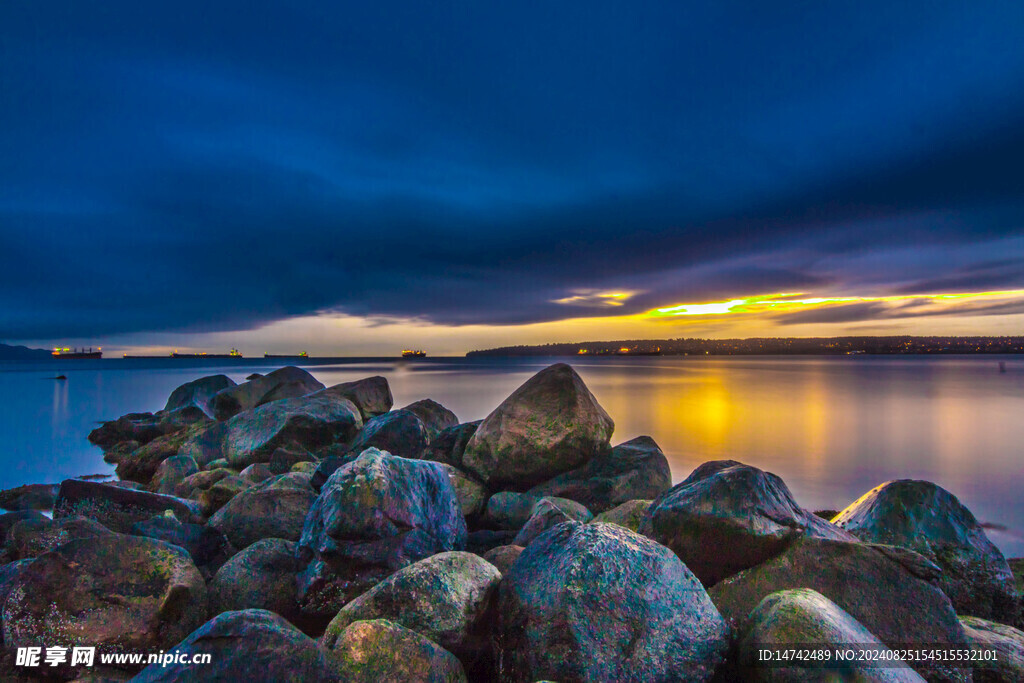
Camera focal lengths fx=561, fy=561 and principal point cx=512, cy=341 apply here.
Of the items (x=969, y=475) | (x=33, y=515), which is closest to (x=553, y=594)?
(x=33, y=515)

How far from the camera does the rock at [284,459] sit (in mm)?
10141

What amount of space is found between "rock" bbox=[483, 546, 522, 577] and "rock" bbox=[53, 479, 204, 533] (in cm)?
454

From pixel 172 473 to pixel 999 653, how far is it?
1179cm

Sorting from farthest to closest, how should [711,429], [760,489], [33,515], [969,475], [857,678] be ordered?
[711,429], [969,475], [33,515], [760,489], [857,678]

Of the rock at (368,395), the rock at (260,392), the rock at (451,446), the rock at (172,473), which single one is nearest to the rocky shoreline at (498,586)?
the rock at (451,446)

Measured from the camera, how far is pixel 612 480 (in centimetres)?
855

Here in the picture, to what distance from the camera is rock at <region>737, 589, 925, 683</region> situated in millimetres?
3395

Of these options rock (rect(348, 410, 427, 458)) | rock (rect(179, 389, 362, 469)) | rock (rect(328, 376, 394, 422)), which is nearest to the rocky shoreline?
rock (rect(348, 410, 427, 458))

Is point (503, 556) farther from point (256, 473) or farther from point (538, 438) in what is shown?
point (256, 473)

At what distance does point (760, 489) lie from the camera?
16.3 ft

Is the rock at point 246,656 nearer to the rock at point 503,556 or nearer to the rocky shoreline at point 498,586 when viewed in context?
the rocky shoreline at point 498,586

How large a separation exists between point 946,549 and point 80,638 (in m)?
7.60

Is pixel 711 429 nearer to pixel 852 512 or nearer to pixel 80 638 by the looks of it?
pixel 852 512

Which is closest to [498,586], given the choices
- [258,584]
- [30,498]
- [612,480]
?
[258,584]
